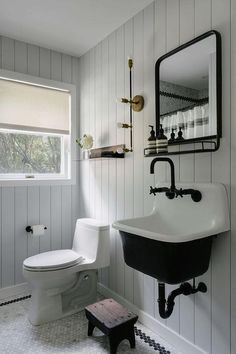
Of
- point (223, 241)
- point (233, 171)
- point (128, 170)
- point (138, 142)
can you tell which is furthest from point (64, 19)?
Result: point (223, 241)

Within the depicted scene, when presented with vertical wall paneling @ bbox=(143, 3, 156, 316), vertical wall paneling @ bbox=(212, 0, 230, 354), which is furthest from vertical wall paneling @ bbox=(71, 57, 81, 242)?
vertical wall paneling @ bbox=(212, 0, 230, 354)

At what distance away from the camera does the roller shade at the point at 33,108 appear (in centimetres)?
234

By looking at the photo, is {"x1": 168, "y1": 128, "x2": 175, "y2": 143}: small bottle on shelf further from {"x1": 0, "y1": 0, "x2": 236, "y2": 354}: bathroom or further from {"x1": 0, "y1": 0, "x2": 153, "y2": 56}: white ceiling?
{"x1": 0, "y1": 0, "x2": 153, "y2": 56}: white ceiling

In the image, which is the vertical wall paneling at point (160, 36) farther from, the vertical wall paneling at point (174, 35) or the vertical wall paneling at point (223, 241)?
the vertical wall paneling at point (223, 241)

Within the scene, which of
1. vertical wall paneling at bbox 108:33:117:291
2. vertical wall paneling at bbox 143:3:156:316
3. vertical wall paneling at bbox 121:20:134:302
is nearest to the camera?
vertical wall paneling at bbox 143:3:156:316

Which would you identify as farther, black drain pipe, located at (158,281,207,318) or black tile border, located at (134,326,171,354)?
black tile border, located at (134,326,171,354)

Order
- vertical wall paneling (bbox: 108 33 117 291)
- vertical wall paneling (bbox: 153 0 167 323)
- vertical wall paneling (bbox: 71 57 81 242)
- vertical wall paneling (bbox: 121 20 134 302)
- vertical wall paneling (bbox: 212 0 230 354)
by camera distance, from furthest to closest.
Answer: vertical wall paneling (bbox: 71 57 81 242), vertical wall paneling (bbox: 108 33 117 291), vertical wall paneling (bbox: 121 20 134 302), vertical wall paneling (bbox: 153 0 167 323), vertical wall paneling (bbox: 212 0 230 354)

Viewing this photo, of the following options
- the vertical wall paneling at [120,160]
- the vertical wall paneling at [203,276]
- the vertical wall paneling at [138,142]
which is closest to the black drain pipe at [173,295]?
the vertical wall paneling at [203,276]

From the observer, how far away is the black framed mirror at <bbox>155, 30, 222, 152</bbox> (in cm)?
140

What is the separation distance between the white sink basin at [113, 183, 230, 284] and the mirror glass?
35cm

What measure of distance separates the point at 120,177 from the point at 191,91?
89 cm

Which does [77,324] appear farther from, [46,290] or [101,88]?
[101,88]

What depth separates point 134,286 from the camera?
2.00 meters

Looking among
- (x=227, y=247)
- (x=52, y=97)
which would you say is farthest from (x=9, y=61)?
(x=227, y=247)
